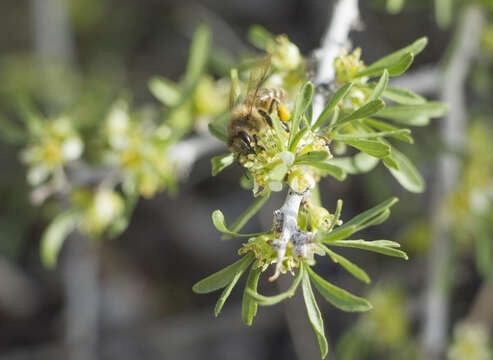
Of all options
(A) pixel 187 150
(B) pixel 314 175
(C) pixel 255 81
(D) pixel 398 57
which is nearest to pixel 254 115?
(C) pixel 255 81

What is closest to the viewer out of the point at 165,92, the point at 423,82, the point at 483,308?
the point at 165,92

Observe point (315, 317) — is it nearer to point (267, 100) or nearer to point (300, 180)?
point (300, 180)

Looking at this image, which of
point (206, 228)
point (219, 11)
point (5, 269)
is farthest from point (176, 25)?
point (5, 269)

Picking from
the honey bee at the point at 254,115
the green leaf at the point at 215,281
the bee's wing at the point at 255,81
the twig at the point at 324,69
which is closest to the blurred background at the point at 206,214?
the twig at the point at 324,69

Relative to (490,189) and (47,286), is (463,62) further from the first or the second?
(47,286)

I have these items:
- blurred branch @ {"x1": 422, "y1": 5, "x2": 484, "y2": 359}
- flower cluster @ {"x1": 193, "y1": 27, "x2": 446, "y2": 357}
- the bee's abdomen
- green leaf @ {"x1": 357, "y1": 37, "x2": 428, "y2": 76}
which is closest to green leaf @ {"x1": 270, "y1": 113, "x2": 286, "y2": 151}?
flower cluster @ {"x1": 193, "y1": 27, "x2": 446, "y2": 357}

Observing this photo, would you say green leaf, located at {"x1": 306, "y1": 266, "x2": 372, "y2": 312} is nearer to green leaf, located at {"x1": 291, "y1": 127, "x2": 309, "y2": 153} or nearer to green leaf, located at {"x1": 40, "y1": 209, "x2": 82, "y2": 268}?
green leaf, located at {"x1": 291, "y1": 127, "x2": 309, "y2": 153}
